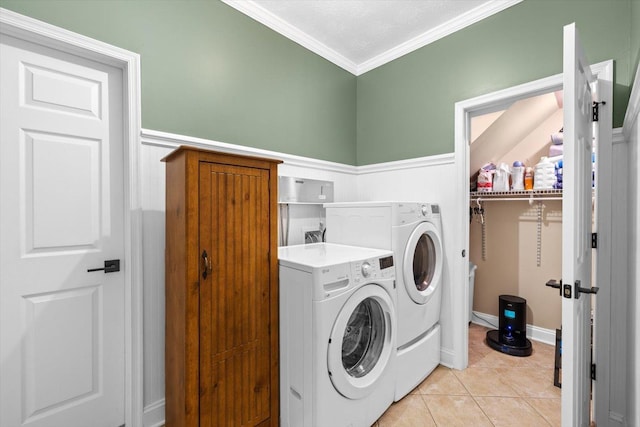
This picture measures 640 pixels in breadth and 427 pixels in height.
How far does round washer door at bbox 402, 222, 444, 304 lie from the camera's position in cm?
196

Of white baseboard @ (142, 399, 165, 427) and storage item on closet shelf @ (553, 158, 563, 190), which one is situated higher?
storage item on closet shelf @ (553, 158, 563, 190)

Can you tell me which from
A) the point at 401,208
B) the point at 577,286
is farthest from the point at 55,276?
the point at 577,286

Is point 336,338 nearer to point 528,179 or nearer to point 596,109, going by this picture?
point 596,109

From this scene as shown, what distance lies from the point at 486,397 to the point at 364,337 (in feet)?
3.10

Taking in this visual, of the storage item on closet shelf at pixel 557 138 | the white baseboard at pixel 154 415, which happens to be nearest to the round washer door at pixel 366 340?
the white baseboard at pixel 154 415

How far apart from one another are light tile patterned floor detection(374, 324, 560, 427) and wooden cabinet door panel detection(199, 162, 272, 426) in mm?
833

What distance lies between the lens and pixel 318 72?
2580 mm

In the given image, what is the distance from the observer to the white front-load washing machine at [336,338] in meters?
1.37

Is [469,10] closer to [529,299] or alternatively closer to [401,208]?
[401,208]

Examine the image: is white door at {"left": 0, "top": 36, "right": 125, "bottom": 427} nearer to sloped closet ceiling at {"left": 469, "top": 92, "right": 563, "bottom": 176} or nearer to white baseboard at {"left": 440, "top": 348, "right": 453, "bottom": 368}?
white baseboard at {"left": 440, "top": 348, "right": 453, "bottom": 368}

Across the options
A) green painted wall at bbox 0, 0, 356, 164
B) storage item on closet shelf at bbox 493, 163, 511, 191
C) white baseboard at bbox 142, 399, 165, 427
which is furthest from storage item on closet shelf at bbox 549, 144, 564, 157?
white baseboard at bbox 142, 399, 165, 427

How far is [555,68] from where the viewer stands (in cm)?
181

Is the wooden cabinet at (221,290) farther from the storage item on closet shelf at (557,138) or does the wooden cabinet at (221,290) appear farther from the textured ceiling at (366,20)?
the storage item on closet shelf at (557,138)

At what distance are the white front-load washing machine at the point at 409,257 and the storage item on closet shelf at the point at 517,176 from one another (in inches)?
42.0
